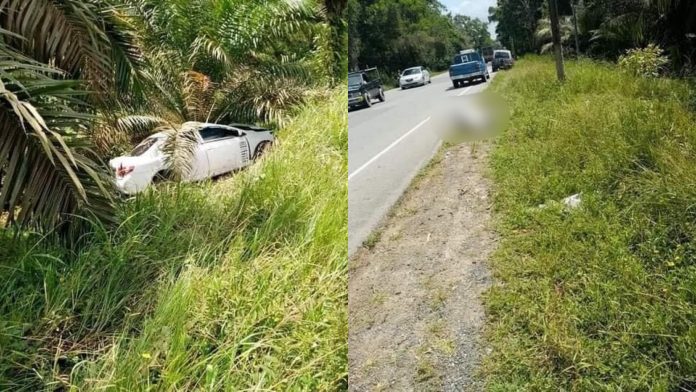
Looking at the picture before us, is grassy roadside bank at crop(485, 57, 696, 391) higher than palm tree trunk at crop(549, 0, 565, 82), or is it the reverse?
palm tree trunk at crop(549, 0, 565, 82)

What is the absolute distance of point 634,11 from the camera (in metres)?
2.33

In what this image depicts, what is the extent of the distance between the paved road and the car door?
6.23ft

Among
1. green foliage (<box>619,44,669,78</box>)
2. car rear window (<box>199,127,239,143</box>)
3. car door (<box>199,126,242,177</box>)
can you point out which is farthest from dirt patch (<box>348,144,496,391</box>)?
car rear window (<box>199,127,239,143</box>)

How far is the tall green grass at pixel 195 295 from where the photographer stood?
49.0 inches

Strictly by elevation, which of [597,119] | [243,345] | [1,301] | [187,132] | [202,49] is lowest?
[243,345]

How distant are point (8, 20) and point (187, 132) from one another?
3.30ft

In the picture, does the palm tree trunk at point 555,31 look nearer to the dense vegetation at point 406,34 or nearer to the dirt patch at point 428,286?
the dense vegetation at point 406,34

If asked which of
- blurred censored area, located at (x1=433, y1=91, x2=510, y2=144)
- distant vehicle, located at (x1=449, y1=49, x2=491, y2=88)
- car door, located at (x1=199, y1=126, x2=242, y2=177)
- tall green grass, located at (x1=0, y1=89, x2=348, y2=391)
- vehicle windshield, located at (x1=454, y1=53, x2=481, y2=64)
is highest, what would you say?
vehicle windshield, located at (x1=454, y1=53, x2=481, y2=64)

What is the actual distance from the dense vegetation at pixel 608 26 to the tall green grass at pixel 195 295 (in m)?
0.68

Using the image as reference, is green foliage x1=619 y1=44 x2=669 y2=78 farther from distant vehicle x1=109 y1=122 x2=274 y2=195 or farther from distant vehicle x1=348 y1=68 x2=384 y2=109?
distant vehicle x1=109 y1=122 x2=274 y2=195

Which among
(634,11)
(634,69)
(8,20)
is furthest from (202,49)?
(634,69)

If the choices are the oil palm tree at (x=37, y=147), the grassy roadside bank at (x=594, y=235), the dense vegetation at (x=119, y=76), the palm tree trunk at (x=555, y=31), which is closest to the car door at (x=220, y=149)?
the dense vegetation at (x=119, y=76)

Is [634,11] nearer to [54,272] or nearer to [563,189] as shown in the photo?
[563,189]

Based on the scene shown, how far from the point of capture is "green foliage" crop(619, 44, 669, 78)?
169cm
